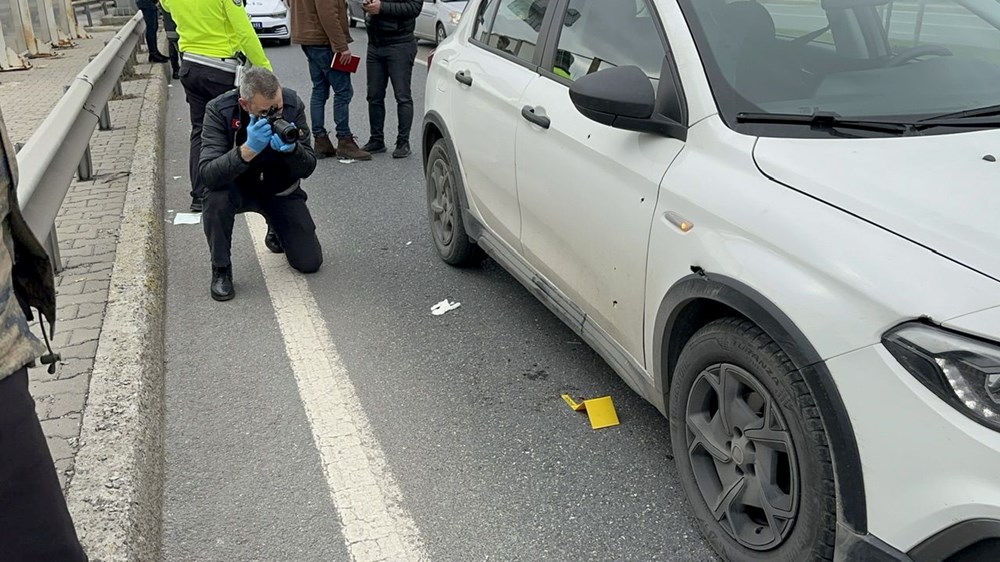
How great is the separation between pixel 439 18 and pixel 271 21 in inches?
170

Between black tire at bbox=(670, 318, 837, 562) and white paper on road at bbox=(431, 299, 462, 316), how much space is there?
203 centimetres

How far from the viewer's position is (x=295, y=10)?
8.16 m

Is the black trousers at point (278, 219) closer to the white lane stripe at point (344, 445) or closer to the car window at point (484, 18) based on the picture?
the white lane stripe at point (344, 445)

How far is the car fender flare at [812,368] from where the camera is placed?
2.10m

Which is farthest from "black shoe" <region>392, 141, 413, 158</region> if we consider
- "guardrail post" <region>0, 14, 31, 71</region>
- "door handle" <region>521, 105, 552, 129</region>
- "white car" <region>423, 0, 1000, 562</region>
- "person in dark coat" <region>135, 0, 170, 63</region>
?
"guardrail post" <region>0, 14, 31, 71</region>

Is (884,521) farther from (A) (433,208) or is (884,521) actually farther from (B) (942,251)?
(A) (433,208)

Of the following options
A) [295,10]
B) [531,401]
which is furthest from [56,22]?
[531,401]

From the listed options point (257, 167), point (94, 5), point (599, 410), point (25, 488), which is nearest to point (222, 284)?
point (257, 167)

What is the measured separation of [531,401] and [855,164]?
6.07 feet

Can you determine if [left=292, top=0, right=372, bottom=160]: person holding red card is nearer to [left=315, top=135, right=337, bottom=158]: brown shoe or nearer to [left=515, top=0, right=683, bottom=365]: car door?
[left=315, top=135, right=337, bottom=158]: brown shoe

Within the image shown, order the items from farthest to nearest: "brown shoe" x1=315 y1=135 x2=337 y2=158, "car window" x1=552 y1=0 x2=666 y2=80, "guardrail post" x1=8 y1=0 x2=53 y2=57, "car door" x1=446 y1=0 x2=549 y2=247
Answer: "guardrail post" x1=8 y1=0 x2=53 y2=57, "brown shoe" x1=315 y1=135 x2=337 y2=158, "car door" x1=446 y1=0 x2=549 y2=247, "car window" x1=552 y1=0 x2=666 y2=80

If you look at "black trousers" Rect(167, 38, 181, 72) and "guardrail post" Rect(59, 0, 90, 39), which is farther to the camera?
"guardrail post" Rect(59, 0, 90, 39)

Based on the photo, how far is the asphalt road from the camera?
2.97m

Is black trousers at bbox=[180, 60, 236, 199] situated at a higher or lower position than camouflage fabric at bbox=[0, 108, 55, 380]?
lower
